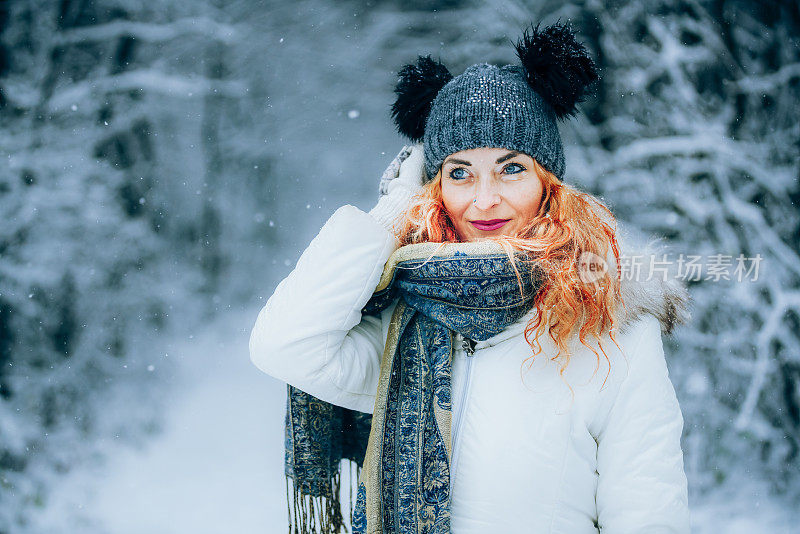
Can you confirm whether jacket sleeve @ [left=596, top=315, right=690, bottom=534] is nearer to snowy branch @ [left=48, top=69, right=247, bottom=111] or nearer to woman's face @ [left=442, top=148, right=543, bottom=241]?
woman's face @ [left=442, top=148, right=543, bottom=241]

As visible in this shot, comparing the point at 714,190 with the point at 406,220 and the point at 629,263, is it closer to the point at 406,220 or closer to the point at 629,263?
the point at 629,263

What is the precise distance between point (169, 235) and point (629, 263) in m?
1.81

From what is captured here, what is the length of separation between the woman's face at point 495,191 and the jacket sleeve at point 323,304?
0.72ft

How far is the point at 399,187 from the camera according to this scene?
1.40 m

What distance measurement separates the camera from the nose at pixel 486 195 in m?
1.29

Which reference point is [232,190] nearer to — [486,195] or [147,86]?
[147,86]

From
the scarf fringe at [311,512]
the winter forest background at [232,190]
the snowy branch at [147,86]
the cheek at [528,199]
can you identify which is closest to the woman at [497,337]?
the cheek at [528,199]

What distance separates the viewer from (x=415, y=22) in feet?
7.38

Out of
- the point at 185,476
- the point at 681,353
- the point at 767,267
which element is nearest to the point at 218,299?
the point at 185,476

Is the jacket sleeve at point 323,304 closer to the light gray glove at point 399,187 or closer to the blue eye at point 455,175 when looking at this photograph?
the light gray glove at point 399,187

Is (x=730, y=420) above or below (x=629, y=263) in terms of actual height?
below

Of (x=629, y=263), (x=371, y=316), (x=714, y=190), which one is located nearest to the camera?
(x=629, y=263)

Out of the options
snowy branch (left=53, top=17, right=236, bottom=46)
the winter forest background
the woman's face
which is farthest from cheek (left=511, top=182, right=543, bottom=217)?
snowy branch (left=53, top=17, right=236, bottom=46)

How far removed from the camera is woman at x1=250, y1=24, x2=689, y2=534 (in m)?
1.16
